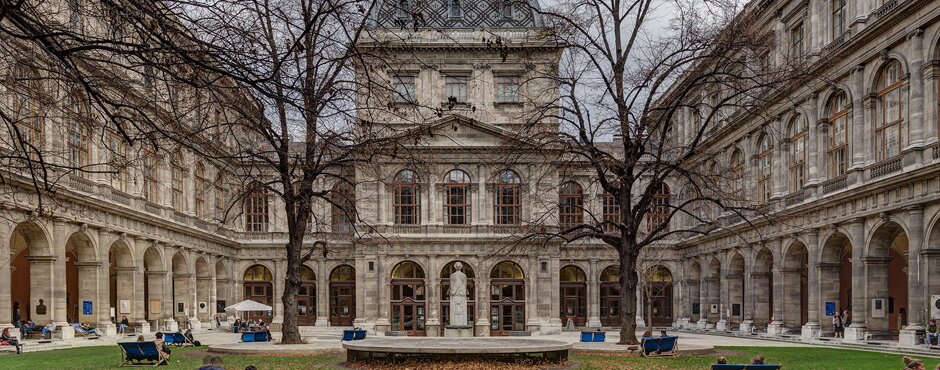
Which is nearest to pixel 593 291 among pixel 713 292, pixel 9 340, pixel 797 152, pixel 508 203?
pixel 713 292

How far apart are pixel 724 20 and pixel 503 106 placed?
30.9 m

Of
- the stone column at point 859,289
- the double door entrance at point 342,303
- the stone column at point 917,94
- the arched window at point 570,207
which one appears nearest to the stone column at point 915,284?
the stone column at point 917,94

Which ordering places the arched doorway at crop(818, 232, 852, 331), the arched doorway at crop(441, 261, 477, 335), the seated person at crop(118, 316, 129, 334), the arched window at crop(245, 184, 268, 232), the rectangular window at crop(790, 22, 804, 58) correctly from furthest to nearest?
the arched window at crop(245, 184, 268, 232) → the arched doorway at crop(441, 261, 477, 335) → the rectangular window at crop(790, 22, 804, 58) → the seated person at crop(118, 316, 129, 334) → the arched doorway at crop(818, 232, 852, 331)

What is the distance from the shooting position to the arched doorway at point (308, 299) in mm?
60875

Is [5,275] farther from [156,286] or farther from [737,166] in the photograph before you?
[737,166]

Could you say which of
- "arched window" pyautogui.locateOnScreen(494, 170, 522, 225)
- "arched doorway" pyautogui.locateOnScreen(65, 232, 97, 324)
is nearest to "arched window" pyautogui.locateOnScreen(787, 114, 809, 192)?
"arched window" pyautogui.locateOnScreen(494, 170, 522, 225)

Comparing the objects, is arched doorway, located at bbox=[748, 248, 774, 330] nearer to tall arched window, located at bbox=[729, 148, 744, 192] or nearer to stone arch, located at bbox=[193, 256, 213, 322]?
tall arched window, located at bbox=[729, 148, 744, 192]

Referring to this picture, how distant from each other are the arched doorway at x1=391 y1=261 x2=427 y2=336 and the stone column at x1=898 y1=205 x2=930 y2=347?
2839 centimetres

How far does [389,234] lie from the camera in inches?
2133

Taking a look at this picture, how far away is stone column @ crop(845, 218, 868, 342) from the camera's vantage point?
3528cm

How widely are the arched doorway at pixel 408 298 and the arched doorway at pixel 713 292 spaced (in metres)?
16.5

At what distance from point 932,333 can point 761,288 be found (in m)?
17.5

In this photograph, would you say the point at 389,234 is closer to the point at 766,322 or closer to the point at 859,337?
the point at 766,322

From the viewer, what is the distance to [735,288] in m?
51.4
